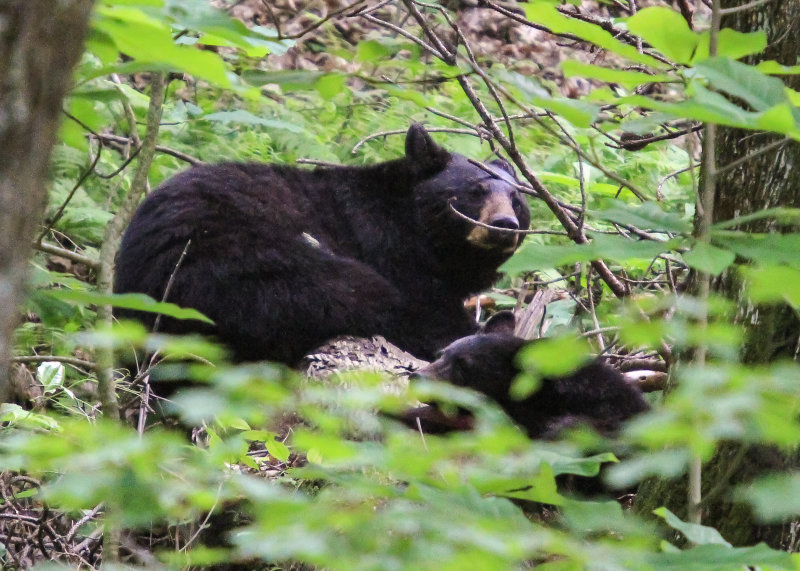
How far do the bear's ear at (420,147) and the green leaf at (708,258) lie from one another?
5.21 m

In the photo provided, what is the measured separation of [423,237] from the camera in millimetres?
6895

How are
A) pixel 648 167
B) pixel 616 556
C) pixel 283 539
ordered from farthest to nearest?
pixel 648 167, pixel 616 556, pixel 283 539

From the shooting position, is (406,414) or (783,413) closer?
(783,413)

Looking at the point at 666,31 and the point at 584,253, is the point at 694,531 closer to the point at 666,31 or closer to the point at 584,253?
the point at 584,253

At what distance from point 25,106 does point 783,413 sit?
108cm

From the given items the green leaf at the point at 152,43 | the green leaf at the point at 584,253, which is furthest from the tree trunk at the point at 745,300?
the green leaf at the point at 152,43

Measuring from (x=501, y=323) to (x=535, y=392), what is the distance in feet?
3.41

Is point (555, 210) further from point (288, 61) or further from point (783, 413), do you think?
point (288, 61)

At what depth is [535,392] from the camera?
435 cm

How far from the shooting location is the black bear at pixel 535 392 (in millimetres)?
4145

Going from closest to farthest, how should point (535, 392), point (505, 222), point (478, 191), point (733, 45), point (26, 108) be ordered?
point (26, 108), point (733, 45), point (535, 392), point (505, 222), point (478, 191)

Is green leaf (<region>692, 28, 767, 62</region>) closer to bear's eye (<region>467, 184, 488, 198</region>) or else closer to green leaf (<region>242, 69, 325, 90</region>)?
green leaf (<region>242, 69, 325, 90</region>)

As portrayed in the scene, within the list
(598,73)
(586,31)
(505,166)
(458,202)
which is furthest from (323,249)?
(598,73)

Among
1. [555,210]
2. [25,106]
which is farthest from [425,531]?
[555,210]
